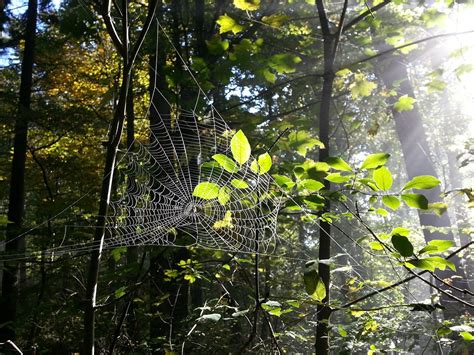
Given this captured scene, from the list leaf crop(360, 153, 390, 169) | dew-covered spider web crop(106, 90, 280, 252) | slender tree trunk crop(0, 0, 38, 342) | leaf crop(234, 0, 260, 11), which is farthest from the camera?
slender tree trunk crop(0, 0, 38, 342)

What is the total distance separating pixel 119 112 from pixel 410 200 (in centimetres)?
81

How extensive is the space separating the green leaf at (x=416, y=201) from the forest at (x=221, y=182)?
1 centimetres

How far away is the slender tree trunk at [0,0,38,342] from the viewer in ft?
20.8

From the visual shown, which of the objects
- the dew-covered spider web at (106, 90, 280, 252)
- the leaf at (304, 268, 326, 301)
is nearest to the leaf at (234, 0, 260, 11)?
the dew-covered spider web at (106, 90, 280, 252)

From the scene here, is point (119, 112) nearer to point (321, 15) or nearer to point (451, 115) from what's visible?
point (321, 15)

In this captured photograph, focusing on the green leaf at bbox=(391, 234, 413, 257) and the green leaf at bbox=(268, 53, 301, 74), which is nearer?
the green leaf at bbox=(391, 234, 413, 257)

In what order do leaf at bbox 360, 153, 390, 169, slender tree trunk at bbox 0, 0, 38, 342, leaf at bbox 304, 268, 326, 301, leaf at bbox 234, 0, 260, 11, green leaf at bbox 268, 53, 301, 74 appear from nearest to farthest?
leaf at bbox 360, 153, 390, 169 < leaf at bbox 304, 268, 326, 301 < leaf at bbox 234, 0, 260, 11 < green leaf at bbox 268, 53, 301, 74 < slender tree trunk at bbox 0, 0, 38, 342

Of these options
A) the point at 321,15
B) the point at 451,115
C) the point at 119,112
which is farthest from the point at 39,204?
the point at 451,115

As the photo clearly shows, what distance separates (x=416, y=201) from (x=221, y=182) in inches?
56.3

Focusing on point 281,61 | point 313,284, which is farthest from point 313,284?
point 281,61

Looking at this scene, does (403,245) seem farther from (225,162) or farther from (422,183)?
(225,162)

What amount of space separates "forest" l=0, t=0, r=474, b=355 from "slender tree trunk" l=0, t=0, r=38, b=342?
0.04 meters

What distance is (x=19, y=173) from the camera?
7.73m

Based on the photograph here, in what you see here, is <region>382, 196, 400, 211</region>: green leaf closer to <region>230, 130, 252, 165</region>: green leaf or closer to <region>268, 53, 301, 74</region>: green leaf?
<region>230, 130, 252, 165</region>: green leaf
